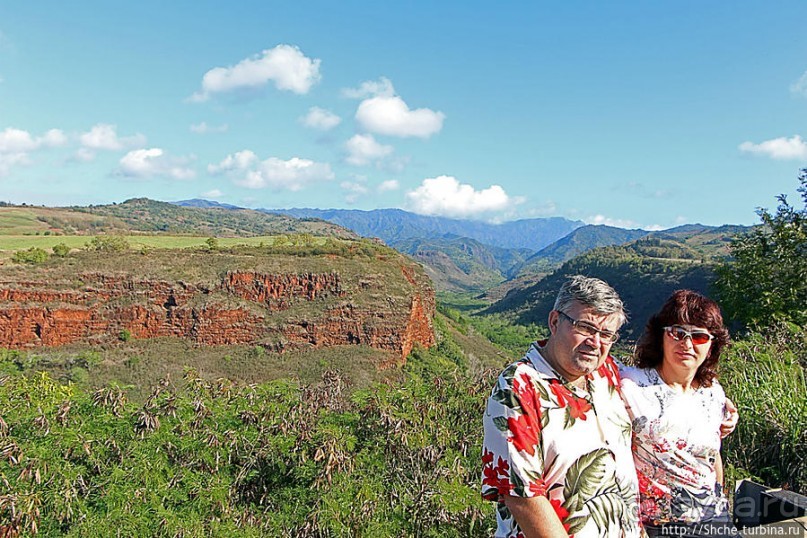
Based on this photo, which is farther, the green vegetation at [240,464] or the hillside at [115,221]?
the hillside at [115,221]

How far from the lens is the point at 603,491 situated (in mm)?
2039

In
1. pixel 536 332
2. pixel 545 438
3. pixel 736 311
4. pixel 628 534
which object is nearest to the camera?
pixel 545 438

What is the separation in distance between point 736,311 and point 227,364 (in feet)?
121

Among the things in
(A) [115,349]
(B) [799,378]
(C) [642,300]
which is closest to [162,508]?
(B) [799,378]

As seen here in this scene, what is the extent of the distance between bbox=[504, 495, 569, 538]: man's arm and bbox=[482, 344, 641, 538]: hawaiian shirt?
1.4 inches

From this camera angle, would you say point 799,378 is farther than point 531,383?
Yes

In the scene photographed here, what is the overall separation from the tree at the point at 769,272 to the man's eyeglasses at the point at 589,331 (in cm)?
1495

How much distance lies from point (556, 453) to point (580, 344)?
452 mm

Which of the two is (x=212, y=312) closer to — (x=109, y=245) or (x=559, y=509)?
(x=109, y=245)

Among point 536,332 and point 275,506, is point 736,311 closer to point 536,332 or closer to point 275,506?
point 275,506

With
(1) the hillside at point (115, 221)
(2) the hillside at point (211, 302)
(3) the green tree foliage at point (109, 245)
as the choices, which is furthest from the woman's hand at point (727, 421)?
(1) the hillside at point (115, 221)

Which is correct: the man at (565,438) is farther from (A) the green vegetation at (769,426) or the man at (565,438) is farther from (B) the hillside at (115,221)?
(B) the hillside at (115,221)

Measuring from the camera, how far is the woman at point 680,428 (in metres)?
2.54

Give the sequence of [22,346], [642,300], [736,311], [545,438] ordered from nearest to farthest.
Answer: [545,438]
[736,311]
[22,346]
[642,300]
